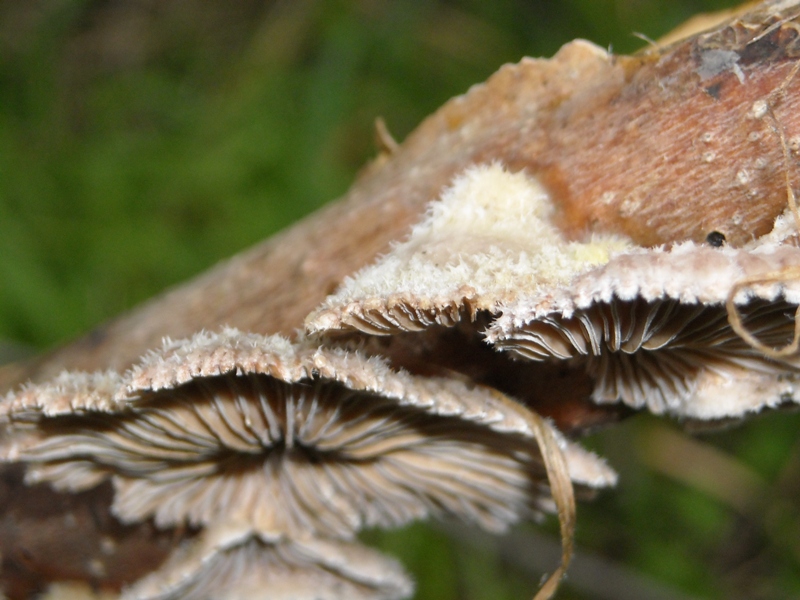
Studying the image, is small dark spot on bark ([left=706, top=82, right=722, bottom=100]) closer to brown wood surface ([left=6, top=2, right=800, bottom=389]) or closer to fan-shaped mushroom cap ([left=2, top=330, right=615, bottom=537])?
brown wood surface ([left=6, top=2, right=800, bottom=389])

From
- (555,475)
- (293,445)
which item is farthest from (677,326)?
(293,445)

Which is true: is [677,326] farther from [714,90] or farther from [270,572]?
[270,572]

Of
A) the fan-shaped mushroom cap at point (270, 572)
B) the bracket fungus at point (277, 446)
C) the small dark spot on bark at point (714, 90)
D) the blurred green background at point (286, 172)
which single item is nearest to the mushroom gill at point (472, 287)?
the bracket fungus at point (277, 446)

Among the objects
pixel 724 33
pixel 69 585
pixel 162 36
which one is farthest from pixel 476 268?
pixel 162 36

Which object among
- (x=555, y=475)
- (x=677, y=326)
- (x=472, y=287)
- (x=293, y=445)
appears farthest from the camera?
(x=293, y=445)

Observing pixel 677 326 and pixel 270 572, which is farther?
pixel 270 572

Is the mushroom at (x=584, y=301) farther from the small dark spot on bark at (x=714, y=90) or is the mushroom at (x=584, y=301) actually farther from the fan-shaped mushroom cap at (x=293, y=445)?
the small dark spot on bark at (x=714, y=90)
